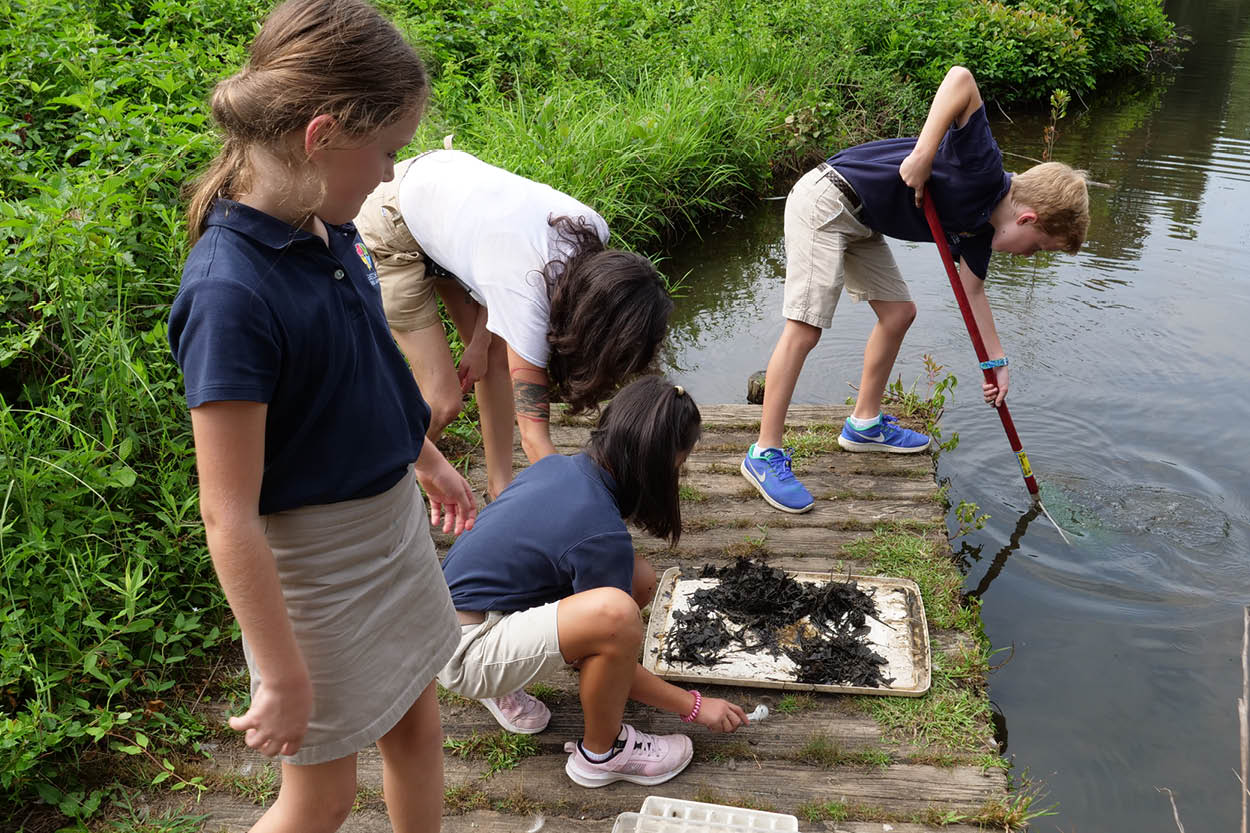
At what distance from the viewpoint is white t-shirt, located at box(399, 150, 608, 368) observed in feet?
7.95

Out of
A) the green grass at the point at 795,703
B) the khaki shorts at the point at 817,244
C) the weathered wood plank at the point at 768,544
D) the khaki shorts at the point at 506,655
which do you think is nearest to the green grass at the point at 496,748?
the khaki shorts at the point at 506,655

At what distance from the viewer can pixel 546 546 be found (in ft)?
7.04

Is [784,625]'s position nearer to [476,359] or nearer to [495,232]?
[476,359]

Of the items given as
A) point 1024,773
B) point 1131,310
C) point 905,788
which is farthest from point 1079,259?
point 905,788

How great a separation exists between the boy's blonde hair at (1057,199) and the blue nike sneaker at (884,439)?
0.96 meters

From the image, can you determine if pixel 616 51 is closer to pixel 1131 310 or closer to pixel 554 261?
pixel 1131 310

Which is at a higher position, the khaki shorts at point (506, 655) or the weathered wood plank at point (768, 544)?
the khaki shorts at point (506, 655)

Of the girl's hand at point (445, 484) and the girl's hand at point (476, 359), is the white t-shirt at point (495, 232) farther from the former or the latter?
the girl's hand at point (445, 484)

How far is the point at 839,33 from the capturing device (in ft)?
29.7

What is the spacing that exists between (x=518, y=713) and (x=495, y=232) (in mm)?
1259

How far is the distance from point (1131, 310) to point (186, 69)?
5363mm

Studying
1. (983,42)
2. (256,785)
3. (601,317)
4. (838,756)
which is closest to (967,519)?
(838,756)

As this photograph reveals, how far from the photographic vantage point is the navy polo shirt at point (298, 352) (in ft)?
3.84

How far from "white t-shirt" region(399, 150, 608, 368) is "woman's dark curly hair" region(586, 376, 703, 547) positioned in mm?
349
